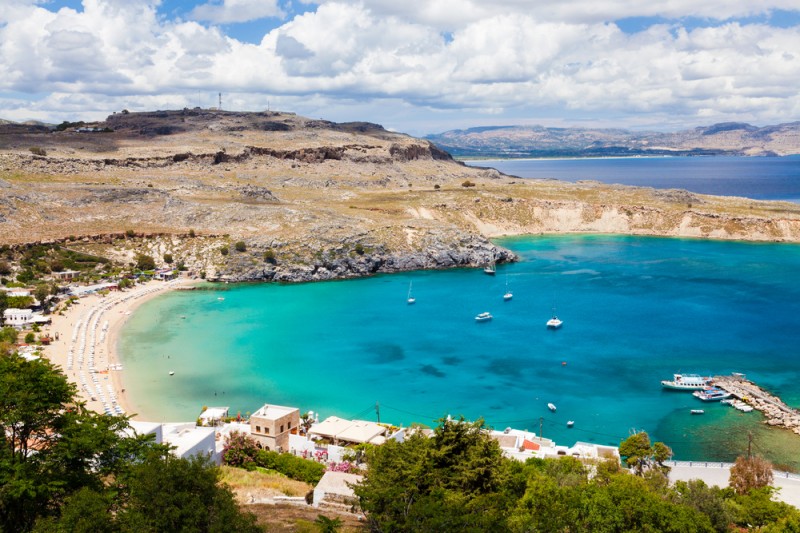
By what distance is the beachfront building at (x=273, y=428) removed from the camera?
40.3 metres

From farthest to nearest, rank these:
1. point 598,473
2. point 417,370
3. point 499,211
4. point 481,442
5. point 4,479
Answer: point 499,211 < point 417,370 < point 598,473 < point 481,442 < point 4,479

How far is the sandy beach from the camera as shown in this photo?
48719 millimetres

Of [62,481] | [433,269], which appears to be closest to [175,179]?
[433,269]

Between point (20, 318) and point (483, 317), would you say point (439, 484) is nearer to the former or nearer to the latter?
point (483, 317)

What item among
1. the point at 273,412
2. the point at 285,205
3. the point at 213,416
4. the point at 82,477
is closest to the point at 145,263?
the point at 285,205

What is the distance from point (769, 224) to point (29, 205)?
451 feet

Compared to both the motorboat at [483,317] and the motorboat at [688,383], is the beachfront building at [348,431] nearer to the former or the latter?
the motorboat at [688,383]

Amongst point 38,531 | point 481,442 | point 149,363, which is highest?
point 38,531

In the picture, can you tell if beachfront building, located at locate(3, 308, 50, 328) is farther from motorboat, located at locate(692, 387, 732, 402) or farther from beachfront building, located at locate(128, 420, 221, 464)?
motorboat, located at locate(692, 387, 732, 402)

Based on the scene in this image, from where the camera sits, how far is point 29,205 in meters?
102

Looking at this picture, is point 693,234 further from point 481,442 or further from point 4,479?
point 4,479

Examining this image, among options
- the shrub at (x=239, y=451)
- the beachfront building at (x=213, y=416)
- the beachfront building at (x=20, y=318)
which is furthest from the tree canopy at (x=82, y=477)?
the beachfront building at (x=20, y=318)

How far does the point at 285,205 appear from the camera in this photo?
121 metres

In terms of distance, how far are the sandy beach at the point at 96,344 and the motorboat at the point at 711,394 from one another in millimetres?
43504
